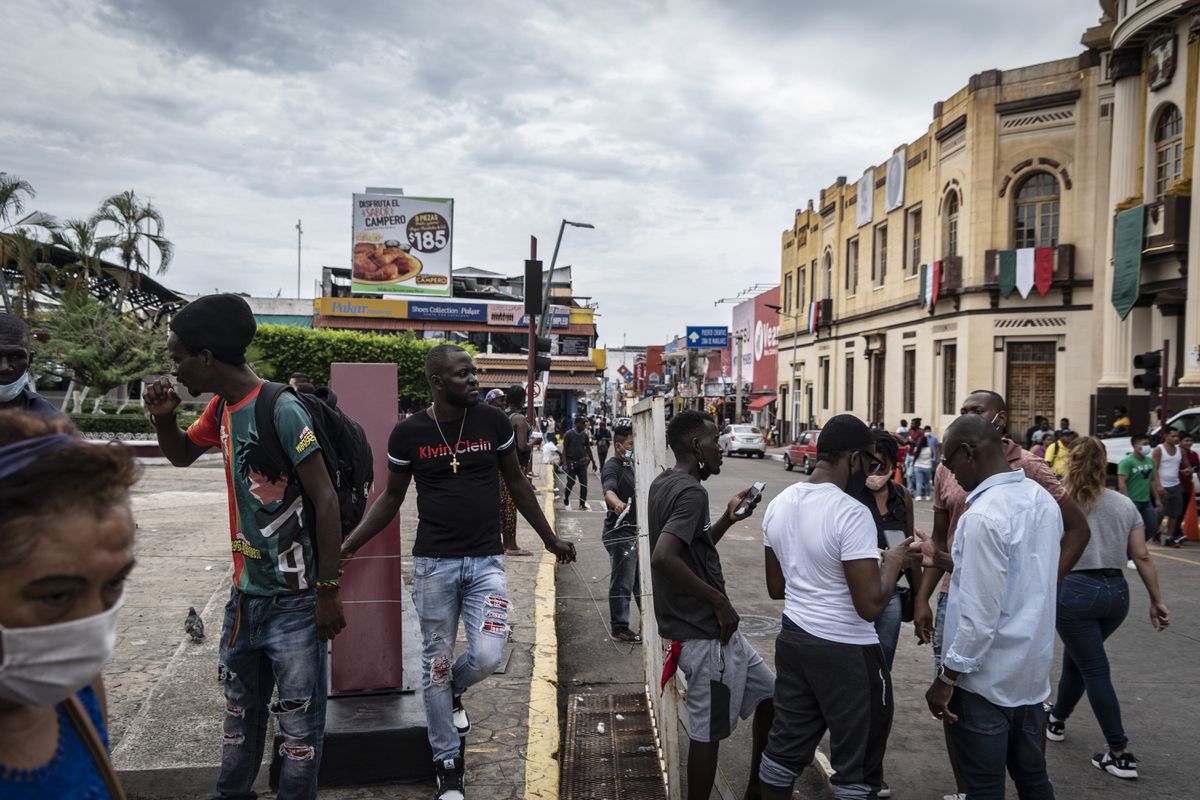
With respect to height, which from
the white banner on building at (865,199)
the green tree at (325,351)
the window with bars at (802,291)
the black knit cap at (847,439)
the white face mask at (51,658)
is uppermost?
the white banner on building at (865,199)

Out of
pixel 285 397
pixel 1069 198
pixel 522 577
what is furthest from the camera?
pixel 1069 198

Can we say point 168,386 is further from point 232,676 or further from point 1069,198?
point 1069,198

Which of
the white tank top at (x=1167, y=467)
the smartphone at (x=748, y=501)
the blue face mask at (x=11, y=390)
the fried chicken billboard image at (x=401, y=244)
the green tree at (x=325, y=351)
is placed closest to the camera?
the blue face mask at (x=11, y=390)

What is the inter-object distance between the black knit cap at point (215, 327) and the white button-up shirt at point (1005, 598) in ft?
8.71

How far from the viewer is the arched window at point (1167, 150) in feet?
69.3

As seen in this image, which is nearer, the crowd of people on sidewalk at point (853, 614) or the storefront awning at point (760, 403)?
the crowd of people on sidewalk at point (853, 614)

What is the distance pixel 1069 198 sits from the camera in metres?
27.1

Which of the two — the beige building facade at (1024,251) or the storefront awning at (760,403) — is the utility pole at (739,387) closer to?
the storefront awning at (760,403)

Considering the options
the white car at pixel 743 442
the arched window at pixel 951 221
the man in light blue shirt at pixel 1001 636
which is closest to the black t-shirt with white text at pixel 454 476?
the man in light blue shirt at pixel 1001 636

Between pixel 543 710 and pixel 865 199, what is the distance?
1411 inches

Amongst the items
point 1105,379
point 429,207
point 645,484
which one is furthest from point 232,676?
point 429,207

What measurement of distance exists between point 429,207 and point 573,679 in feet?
174

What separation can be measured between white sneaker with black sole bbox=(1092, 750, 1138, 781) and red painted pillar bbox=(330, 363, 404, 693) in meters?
3.74

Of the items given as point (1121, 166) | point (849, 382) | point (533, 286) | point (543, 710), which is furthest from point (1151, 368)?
point (849, 382)
